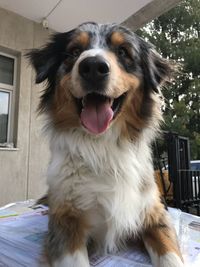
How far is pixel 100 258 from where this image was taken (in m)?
1.24

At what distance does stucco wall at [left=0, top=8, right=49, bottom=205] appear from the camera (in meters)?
3.69

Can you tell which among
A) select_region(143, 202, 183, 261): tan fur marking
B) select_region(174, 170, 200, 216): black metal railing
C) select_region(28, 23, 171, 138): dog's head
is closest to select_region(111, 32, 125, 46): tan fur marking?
select_region(28, 23, 171, 138): dog's head

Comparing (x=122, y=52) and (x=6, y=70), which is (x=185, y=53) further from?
(x=122, y=52)

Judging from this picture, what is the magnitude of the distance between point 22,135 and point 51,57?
239cm

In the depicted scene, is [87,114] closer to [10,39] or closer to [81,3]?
[81,3]

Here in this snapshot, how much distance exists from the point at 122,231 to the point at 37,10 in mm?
3247

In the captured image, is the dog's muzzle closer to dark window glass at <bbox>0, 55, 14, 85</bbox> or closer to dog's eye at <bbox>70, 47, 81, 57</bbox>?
dog's eye at <bbox>70, 47, 81, 57</bbox>

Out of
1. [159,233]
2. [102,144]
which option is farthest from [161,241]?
[102,144]

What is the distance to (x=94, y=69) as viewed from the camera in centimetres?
121

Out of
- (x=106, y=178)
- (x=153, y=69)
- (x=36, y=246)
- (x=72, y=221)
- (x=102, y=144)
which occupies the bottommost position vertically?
(x=36, y=246)

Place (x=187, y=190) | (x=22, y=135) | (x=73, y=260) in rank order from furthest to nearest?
(x=22, y=135)
(x=187, y=190)
(x=73, y=260)

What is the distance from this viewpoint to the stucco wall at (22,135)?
3.69 meters

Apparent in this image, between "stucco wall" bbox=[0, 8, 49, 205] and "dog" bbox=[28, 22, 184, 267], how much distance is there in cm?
227

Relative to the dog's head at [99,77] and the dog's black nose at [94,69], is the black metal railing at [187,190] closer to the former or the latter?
the dog's head at [99,77]
